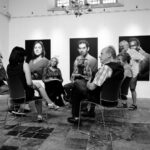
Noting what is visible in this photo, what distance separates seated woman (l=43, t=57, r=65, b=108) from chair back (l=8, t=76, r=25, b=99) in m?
1.83

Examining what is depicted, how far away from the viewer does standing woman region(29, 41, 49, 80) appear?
8766mm

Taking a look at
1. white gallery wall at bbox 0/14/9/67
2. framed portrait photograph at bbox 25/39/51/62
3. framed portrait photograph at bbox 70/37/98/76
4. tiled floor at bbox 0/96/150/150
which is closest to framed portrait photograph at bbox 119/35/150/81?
framed portrait photograph at bbox 70/37/98/76

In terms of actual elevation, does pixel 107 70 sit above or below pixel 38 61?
below

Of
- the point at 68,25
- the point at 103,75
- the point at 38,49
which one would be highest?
the point at 68,25

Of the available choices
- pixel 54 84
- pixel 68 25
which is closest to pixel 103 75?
pixel 54 84

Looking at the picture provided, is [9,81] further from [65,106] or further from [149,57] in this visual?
[149,57]

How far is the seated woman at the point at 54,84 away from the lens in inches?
219

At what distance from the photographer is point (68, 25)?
8.60 m

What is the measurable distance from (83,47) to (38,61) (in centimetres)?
A: 187

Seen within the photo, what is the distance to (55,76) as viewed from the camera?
5.78m

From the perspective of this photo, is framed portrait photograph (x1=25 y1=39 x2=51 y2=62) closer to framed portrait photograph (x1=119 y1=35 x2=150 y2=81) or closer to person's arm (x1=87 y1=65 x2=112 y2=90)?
framed portrait photograph (x1=119 y1=35 x2=150 y2=81)

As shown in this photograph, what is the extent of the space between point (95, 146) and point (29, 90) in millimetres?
1530

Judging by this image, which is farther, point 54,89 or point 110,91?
point 54,89

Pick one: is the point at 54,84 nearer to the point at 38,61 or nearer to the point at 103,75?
the point at 103,75
